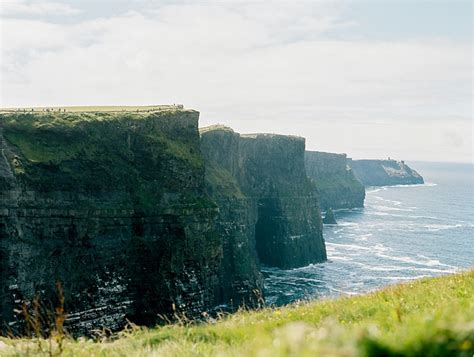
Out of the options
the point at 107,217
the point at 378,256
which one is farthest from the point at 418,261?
the point at 107,217

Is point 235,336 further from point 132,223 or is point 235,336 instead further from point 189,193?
point 189,193

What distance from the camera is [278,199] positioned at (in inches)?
4724

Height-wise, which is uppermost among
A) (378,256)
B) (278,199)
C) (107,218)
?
(107,218)

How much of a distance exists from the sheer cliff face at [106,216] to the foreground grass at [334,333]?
43.9m

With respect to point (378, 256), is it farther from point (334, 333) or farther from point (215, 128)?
point (334, 333)

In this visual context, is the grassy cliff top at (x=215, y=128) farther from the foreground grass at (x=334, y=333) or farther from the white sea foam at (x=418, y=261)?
the foreground grass at (x=334, y=333)

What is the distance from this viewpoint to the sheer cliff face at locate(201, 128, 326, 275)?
374 feet

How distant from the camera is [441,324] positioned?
14.9 feet

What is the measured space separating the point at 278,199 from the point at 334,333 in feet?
380

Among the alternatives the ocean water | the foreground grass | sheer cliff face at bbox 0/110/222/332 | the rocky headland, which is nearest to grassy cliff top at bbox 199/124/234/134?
the rocky headland

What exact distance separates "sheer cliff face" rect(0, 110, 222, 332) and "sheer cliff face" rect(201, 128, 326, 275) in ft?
119

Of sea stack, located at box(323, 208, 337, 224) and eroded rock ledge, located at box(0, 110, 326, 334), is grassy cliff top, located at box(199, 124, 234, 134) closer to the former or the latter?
eroded rock ledge, located at box(0, 110, 326, 334)

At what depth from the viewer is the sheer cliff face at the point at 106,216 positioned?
53.9 m

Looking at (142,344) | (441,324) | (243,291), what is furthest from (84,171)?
(441,324)
